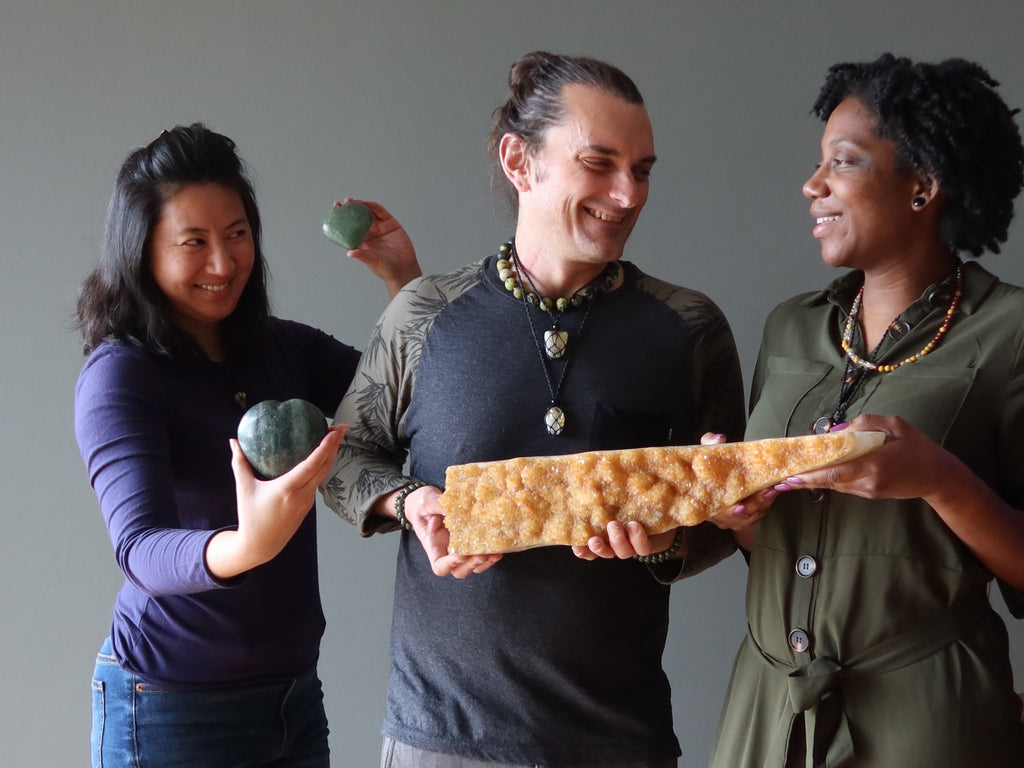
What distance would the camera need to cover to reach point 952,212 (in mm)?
1522

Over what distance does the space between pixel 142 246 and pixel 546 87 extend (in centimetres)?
70

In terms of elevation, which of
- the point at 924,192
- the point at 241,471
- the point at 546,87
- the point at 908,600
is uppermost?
the point at 546,87

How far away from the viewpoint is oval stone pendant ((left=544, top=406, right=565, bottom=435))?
5.27 feet

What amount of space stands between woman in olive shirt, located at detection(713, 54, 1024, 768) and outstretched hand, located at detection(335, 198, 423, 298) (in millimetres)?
806

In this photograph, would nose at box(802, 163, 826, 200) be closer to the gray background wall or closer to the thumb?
the gray background wall

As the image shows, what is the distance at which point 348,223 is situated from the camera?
78.7 inches

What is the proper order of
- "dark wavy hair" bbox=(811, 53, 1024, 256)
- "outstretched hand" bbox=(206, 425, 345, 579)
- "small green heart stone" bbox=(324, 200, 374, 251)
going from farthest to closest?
1. "small green heart stone" bbox=(324, 200, 374, 251)
2. "dark wavy hair" bbox=(811, 53, 1024, 256)
3. "outstretched hand" bbox=(206, 425, 345, 579)

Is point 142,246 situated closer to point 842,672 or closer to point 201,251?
point 201,251

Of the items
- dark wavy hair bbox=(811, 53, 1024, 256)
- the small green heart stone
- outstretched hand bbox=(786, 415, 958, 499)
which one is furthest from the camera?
the small green heart stone

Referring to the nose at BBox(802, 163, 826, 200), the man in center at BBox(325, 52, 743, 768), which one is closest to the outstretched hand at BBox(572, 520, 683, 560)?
the man in center at BBox(325, 52, 743, 768)

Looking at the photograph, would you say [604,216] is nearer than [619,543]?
No

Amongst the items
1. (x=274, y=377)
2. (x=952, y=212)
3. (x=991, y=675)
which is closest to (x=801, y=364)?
(x=952, y=212)

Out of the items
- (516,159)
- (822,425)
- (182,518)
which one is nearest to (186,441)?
(182,518)

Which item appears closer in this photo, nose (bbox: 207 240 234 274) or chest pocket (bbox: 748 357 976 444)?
chest pocket (bbox: 748 357 976 444)
